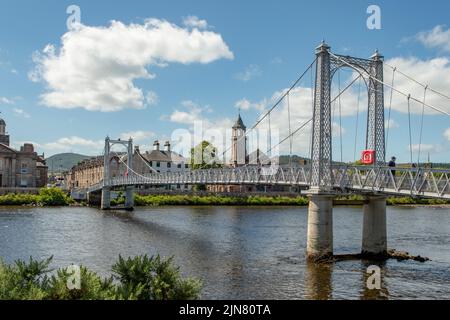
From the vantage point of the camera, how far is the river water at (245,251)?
80.2 ft

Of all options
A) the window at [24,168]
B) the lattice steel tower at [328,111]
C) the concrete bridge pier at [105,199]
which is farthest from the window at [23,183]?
the lattice steel tower at [328,111]

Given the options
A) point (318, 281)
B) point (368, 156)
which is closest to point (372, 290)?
point (318, 281)

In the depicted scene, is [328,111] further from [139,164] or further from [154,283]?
[139,164]

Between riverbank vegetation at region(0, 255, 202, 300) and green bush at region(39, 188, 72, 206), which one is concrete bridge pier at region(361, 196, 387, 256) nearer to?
riverbank vegetation at region(0, 255, 202, 300)

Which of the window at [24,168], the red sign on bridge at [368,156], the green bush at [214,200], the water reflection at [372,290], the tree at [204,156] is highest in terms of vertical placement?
the tree at [204,156]

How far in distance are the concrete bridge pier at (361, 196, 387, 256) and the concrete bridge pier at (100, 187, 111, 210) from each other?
62493 millimetres

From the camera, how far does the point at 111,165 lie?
11769cm

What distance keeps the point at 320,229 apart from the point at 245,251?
23.1 ft

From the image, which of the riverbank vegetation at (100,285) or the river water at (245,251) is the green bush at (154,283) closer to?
the riverbank vegetation at (100,285)

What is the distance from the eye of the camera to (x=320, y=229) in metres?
31.9

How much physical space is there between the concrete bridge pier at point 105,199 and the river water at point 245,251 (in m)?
25.7

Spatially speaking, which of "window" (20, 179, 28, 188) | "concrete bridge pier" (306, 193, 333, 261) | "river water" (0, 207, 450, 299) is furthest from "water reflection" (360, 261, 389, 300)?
"window" (20, 179, 28, 188)

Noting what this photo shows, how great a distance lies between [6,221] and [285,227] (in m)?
32.4
